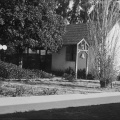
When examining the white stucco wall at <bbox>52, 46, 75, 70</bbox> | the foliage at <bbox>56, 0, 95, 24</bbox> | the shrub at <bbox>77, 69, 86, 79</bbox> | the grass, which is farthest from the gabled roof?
the foliage at <bbox>56, 0, 95, 24</bbox>

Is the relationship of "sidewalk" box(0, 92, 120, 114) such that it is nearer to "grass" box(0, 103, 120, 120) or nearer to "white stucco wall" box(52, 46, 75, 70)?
"grass" box(0, 103, 120, 120)

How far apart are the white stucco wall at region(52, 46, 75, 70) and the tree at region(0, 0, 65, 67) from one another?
535cm

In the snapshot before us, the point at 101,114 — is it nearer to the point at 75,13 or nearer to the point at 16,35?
the point at 16,35

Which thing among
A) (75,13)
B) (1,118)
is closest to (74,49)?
(1,118)

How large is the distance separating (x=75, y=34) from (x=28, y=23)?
7712 millimetres

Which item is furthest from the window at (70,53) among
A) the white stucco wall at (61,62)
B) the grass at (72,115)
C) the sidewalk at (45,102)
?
the grass at (72,115)

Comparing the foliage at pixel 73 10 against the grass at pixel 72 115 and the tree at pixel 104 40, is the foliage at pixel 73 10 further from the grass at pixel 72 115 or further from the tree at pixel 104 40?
the grass at pixel 72 115

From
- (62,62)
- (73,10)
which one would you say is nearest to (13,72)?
(62,62)

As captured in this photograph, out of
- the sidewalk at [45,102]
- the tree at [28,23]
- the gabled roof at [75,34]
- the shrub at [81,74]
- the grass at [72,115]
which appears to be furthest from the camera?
the gabled roof at [75,34]

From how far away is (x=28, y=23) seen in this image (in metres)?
21.5

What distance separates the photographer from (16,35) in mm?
20938

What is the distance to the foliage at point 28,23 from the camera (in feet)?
66.4

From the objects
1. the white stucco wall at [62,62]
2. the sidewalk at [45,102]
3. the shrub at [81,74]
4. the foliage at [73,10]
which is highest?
the foliage at [73,10]

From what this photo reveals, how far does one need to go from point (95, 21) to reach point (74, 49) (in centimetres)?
1011
